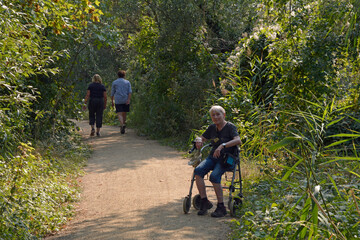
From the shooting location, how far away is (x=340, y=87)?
986cm

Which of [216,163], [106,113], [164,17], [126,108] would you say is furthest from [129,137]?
[216,163]

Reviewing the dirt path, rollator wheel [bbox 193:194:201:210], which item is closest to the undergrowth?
the dirt path

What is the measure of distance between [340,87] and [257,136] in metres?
2.21

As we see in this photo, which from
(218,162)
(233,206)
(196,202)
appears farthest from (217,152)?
(196,202)

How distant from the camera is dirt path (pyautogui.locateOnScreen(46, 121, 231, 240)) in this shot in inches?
253

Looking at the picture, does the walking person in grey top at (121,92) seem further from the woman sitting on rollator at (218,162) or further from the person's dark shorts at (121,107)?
the woman sitting on rollator at (218,162)

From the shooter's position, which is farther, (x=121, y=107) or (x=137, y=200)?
(x=121, y=107)

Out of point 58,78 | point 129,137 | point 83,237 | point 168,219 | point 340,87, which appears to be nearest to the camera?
point 83,237

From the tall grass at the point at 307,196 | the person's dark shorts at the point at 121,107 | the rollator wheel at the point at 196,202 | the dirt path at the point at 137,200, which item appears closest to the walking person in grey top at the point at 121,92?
the person's dark shorts at the point at 121,107

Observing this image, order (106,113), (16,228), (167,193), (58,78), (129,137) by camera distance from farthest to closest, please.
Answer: (106,113), (129,137), (58,78), (167,193), (16,228)

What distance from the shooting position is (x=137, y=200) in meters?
8.24

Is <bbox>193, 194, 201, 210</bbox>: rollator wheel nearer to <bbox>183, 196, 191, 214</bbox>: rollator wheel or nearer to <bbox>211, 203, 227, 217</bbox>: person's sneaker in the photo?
<bbox>183, 196, 191, 214</bbox>: rollator wheel

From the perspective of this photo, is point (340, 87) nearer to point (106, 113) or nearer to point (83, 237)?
point (83, 237)

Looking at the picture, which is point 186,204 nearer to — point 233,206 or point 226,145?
point 233,206
